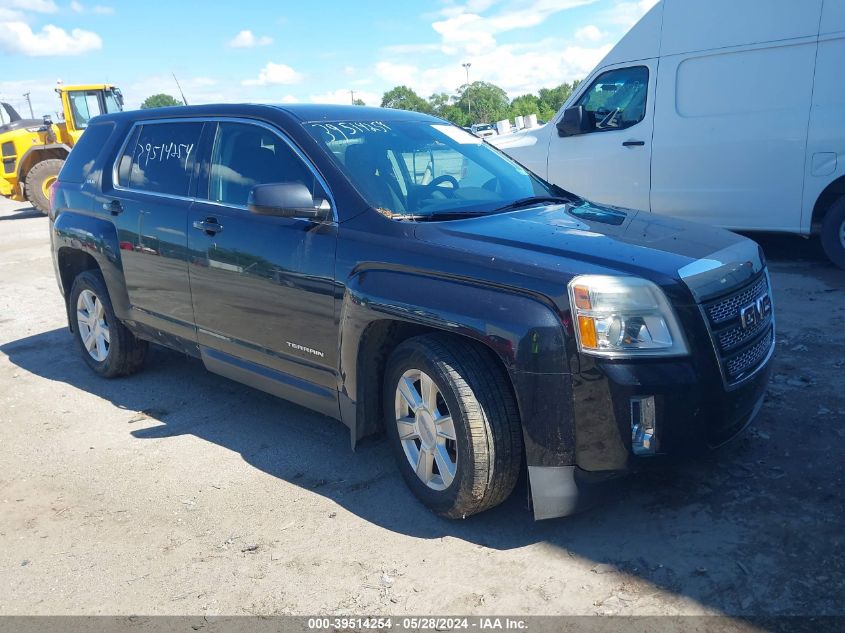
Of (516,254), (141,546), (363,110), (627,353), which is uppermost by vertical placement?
(363,110)

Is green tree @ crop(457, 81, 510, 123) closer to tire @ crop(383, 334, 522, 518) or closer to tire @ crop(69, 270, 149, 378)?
tire @ crop(69, 270, 149, 378)

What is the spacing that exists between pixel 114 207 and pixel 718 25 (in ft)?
18.8

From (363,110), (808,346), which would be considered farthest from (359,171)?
(808,346)

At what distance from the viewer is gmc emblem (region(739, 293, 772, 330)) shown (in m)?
3.28

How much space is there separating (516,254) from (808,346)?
9.91ft

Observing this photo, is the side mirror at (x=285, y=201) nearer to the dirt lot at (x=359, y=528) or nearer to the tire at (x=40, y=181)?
the dirt lot at (x=359, y=528)

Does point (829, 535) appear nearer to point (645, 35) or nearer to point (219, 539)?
point (219, 539)

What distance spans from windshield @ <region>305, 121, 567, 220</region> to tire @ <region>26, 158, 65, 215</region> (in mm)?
15465

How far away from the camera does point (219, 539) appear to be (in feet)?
11.4

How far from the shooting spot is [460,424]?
10.3 ft

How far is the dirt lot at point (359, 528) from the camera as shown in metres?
2.91

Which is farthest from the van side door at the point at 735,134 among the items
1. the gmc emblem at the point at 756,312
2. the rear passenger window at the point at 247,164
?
the rear passenger window at the point at 247,164

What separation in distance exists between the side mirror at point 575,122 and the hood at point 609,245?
4.32 metres

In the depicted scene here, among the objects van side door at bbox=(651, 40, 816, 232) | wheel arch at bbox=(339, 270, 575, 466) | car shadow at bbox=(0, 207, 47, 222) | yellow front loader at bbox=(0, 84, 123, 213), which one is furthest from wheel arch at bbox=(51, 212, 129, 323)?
car shadow at bbox=(0, 207, 47, 222)
